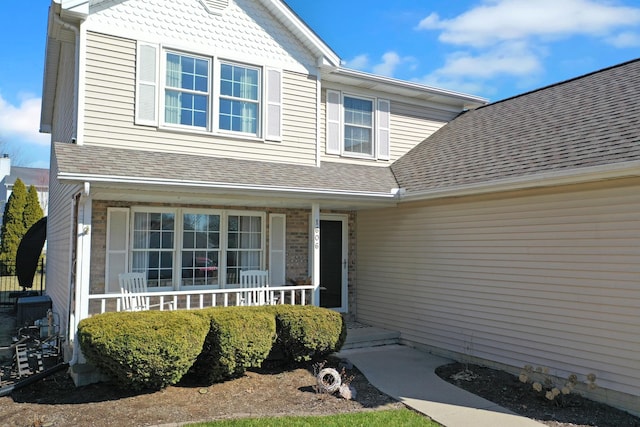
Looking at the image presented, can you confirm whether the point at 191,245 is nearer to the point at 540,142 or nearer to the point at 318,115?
the point at 318,115

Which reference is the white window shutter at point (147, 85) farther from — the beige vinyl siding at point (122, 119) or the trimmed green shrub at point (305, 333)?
the trimmed green shrub at point (305, 333)

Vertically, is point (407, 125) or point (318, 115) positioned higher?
point (407, 125)

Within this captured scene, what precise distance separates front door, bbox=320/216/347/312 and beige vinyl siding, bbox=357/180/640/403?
100cm

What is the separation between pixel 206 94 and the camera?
9305 millimetres

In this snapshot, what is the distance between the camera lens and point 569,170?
21.7 ft

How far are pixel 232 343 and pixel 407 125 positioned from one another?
7.72 m

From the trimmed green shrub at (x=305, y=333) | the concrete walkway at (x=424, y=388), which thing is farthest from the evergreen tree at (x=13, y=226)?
the concrete walkway at (x=424, y=388)

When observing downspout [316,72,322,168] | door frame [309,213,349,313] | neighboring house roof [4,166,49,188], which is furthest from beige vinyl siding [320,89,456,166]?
neighboring house roof [4,166,49,188]

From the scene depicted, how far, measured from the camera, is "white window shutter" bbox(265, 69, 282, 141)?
9.92 m

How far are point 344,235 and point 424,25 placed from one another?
5645 millimetres

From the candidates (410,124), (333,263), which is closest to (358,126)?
(410,124)

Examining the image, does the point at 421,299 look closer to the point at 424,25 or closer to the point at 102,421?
the point at 102,421

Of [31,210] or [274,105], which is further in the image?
[31,210]

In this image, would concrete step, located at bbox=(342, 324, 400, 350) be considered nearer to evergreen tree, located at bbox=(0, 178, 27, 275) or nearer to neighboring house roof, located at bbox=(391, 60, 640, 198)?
neighboring house roof, located at bbox=(391, 60, 640, 198)
